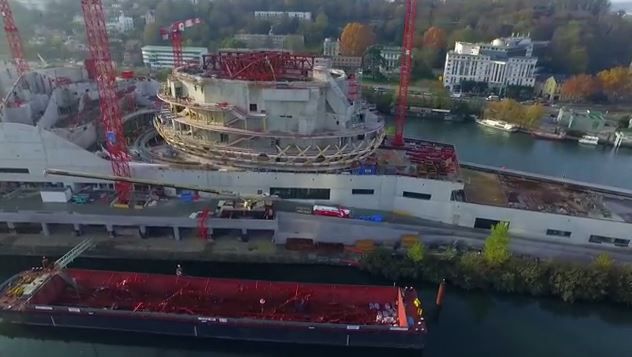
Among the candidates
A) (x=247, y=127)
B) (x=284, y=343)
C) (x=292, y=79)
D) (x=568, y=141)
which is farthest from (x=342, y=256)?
(x=568, y=141)

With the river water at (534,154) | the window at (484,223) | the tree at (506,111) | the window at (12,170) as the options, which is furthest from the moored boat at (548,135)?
the window at (12,170)

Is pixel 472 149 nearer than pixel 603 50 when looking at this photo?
Yes

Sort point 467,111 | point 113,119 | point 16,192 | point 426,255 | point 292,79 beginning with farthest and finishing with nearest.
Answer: point 467,111
point 292,79
point 16,192
point 113,119
point 426,255

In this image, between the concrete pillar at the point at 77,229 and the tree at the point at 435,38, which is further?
the tree at the point at 435,38

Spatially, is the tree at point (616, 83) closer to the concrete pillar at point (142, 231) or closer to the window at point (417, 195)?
the window at point (417, 195)

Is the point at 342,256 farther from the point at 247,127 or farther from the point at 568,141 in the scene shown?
the point at 568,141
